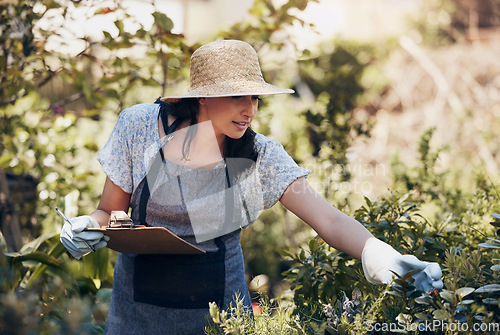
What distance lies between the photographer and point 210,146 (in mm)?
1891

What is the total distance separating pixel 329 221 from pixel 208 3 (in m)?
10.9

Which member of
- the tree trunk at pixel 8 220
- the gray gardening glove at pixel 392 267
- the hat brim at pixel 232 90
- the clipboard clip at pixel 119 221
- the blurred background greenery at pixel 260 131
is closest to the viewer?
the gray gardening glove at pixel 392 267

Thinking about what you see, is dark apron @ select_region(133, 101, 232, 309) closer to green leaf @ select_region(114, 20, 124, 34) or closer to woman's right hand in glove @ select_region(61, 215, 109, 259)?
woman's right hand in glove @ select_region(61, 215, 109, 259)

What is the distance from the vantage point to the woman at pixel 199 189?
1764 millimetres

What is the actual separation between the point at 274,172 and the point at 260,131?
1.48 m

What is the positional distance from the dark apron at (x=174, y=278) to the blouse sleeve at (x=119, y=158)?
3.1 inches

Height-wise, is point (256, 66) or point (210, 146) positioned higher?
point (256, 66)

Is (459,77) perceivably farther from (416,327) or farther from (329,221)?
(416,327)

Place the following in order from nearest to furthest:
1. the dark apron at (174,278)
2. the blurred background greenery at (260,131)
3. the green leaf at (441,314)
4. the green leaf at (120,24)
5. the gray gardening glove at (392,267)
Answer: the green leaf at (441,314) < the gray gardening glove at (392,267) < the dark apron at (174,278) < the blurred background greenery at (260,131) < the green leaf at (120,24)

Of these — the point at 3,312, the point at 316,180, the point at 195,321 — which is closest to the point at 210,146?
the point at 195,321

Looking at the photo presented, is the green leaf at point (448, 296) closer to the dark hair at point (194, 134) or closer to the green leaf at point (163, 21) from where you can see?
the dark hair at point (194, 134)

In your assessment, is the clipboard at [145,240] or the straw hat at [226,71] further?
the straw hat at [226,71]

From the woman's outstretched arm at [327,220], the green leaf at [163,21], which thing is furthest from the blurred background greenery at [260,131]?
the woman's outstretched arm at [327,220]

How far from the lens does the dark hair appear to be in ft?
6.12
